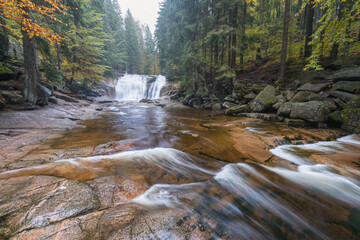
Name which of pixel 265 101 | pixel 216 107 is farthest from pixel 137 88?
pixel 265 101

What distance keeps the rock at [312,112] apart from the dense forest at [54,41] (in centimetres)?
952

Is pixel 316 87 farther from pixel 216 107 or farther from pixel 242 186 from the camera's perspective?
pixel 242 186

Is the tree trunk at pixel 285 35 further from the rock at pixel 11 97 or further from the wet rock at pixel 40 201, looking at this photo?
the rock at pixel 11 97

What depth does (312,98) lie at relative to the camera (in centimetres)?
637

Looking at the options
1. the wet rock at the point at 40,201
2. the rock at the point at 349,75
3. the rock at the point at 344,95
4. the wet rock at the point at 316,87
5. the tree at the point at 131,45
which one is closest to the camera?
the wet rock at the point at 40,201

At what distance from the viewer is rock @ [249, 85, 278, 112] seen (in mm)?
7699

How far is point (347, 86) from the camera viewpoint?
19.3 feet

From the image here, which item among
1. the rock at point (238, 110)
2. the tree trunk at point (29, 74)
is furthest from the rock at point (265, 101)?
the tree trunk at point (29, 74)

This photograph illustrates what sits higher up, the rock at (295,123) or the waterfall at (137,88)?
the waterfall at (137,88)

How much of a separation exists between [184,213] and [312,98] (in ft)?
25.5

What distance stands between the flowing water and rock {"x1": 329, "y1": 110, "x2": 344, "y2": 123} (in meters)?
1.58

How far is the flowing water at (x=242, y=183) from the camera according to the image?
1751 millimetres

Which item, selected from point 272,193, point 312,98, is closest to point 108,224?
point 272,193

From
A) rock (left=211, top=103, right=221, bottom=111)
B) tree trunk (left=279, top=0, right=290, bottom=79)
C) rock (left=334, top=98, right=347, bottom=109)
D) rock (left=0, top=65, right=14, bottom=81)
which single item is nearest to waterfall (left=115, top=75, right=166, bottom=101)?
rock (left=211, top=103, right=221, bottom=111)
